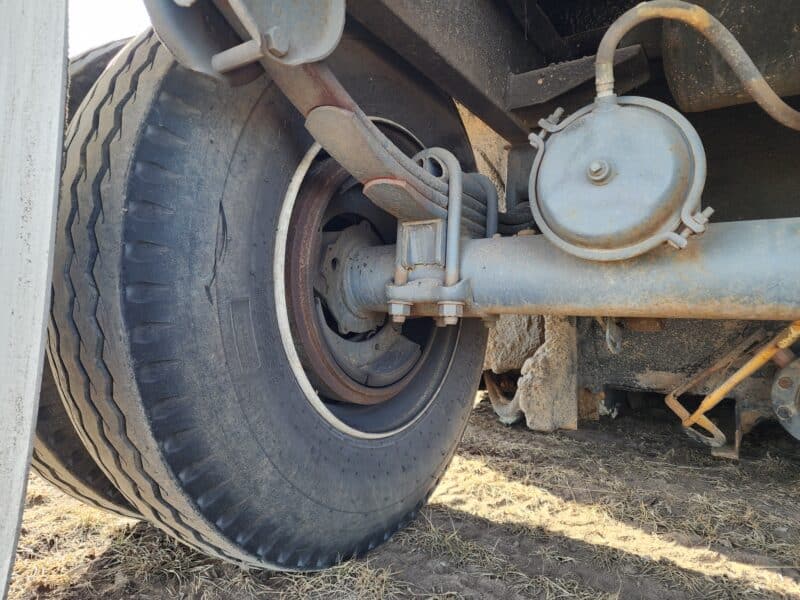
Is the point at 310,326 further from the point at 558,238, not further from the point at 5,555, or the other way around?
the point at 5,555

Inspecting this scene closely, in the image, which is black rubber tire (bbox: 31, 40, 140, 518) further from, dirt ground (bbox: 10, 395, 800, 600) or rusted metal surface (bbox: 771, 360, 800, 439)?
rusted metal surface (bbox: 771, 360, 800, 439)

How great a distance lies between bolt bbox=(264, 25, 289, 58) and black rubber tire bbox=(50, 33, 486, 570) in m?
0.21

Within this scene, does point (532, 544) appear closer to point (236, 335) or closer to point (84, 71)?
point (236, 335)

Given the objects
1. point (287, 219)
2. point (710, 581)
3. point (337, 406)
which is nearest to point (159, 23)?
point (287, 219)

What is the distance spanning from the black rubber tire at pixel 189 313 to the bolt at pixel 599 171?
1.88 ft

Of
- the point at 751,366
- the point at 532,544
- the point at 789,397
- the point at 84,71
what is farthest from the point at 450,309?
the point at 789,397

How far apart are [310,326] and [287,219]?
9.1 inches

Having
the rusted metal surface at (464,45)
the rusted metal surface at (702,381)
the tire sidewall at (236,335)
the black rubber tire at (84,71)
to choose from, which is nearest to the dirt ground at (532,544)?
the rusted metal surface at (702,381)

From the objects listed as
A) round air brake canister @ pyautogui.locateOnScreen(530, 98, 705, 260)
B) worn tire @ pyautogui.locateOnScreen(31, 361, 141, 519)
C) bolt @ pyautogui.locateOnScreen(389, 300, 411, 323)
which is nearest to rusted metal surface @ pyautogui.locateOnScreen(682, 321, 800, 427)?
round air brake canister @ pyautogui.locateOnScreen(530, 98, 705, 260)

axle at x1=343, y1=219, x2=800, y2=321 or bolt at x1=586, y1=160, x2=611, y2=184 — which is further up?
bolt at x1=586, y1=160, x2=611, y2=184

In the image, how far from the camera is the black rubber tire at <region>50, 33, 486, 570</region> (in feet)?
2.87

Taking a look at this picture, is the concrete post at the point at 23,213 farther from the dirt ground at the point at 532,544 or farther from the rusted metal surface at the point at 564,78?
the rusted metal surface at the point at 564,78

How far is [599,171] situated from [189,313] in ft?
2.50

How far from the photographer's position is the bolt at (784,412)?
1729mm
